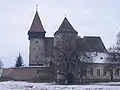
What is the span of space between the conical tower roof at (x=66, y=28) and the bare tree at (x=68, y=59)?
9.99 meters

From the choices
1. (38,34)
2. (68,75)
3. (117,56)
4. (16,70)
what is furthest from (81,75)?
(38,34)

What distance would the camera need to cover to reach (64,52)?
206 ft

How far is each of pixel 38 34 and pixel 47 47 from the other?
3.98 m

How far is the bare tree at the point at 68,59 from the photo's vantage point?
6212 centimetres

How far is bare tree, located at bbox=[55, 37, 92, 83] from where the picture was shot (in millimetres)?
62125

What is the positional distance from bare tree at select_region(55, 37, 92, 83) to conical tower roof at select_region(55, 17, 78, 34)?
999 cm

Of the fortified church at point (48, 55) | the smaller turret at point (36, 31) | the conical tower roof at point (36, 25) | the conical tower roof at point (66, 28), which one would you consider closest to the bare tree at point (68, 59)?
the fortified church at point (48, 55)

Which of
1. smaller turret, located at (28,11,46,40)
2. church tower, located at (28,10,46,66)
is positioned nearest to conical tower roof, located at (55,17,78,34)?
church tower, located at (28,10,46,66)

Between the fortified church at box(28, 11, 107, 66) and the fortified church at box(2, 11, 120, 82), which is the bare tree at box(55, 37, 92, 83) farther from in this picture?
the fortified church at box(28, 11, 107, 66)

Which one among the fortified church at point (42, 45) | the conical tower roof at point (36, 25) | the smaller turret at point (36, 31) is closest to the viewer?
the fortified church at point (42, 45)

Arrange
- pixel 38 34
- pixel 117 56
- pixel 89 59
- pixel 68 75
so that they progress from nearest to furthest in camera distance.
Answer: pixel 117 56
pixel 68 75
pixel 89 59
pixel 38 34

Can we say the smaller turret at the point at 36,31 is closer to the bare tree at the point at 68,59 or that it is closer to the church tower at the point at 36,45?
the church tower at the point at 36,45

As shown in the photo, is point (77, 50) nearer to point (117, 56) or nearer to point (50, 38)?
point (117, 56)

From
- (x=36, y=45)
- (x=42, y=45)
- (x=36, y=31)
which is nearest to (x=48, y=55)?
(x=42, y=45)
